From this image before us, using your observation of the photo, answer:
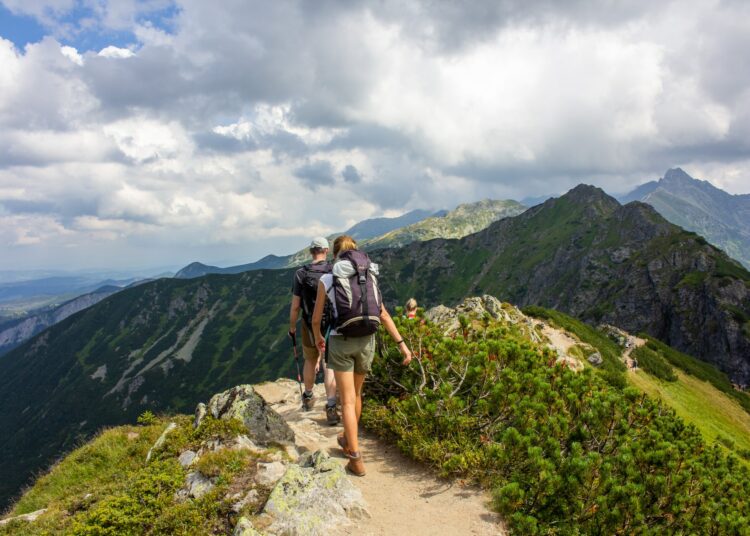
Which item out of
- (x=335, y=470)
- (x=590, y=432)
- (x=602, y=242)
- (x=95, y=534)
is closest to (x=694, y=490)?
(x=590, y=432)

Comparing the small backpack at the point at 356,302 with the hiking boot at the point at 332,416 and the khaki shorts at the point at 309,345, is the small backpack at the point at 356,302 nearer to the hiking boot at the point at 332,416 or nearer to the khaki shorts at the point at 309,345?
the khaki shorts at the point at 309,345

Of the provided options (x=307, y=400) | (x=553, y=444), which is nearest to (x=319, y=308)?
(x=553, y=444)

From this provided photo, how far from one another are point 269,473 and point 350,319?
3.30 metres

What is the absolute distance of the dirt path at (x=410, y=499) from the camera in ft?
21.4

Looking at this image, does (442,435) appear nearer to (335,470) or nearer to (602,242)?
(335,470)

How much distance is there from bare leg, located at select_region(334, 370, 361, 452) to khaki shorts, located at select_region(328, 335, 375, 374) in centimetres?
17

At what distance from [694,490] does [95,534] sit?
9.80 metres

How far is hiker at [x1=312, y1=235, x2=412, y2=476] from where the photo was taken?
7.36 m

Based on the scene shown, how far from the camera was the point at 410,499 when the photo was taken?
24.4 ft

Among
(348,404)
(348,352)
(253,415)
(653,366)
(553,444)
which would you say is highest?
(348,352)

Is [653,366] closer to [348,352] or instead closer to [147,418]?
[348,352]

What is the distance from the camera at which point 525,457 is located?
726 cm

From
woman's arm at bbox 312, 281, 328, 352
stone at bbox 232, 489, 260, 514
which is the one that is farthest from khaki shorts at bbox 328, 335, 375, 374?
stone at bbox 232, 489, 260, 514

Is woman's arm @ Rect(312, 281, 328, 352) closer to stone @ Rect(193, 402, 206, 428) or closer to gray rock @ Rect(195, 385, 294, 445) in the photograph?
gray rock @ Rect(195, 385, 294, 445)
